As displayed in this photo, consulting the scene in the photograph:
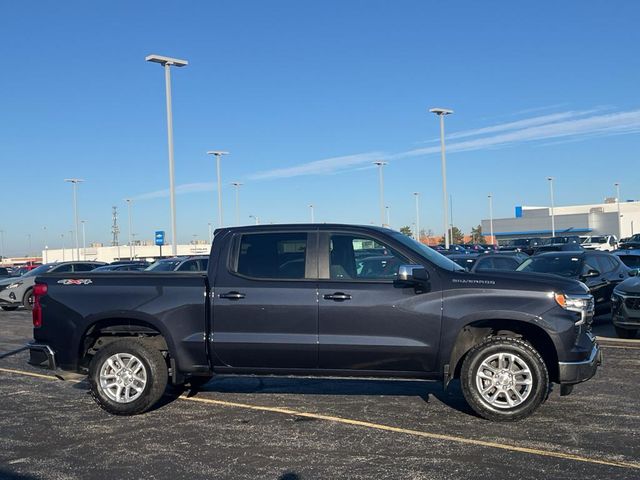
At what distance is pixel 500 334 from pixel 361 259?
1622 mm

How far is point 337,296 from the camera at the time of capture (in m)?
7.03

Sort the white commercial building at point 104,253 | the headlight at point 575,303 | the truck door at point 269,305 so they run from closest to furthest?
the headlight at point 575,303, the truck door at point 269,305, the white commercial building at point 104,253

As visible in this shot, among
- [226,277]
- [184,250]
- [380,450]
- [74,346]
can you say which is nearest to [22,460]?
[74,346]

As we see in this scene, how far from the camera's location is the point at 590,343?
701 centimetres

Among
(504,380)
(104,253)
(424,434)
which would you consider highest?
(104,253)

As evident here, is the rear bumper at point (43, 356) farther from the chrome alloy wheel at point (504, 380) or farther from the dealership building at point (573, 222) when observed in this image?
the dealership building at point (573, 222)

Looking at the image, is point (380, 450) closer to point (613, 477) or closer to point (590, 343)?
point (613, 477)

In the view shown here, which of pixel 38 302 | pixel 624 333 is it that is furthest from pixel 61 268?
pixel 624 333

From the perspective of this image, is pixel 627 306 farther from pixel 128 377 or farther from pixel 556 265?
pixel 128 377

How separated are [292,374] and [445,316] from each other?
168cm

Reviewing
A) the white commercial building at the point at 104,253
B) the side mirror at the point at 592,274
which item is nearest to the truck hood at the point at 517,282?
the side mirror at the point at 592,274

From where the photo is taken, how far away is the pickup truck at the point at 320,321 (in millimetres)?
6859

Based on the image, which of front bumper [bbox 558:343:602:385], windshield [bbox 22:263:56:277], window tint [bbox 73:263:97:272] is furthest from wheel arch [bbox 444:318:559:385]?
window tint [bbox 73:263:97:272]

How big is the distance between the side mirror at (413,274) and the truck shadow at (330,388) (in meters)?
1.69
